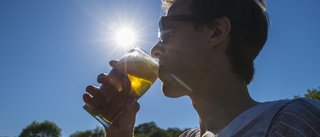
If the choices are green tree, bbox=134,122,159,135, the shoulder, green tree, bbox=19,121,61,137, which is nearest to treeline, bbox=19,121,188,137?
green tree, bbox=19,121,61,137

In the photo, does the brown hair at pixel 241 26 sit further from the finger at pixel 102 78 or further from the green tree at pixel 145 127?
the green tree at pixel 145 127

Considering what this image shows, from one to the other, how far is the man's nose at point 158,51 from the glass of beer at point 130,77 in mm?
106

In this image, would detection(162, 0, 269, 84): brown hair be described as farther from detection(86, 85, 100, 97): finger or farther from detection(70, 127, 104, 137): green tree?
detection(70, 127, 104, 137): green tree

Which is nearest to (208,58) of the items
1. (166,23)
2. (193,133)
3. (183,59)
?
(183,59)

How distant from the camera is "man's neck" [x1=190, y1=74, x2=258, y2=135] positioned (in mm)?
1632

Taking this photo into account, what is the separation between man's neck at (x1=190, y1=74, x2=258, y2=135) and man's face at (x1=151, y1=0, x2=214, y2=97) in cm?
14

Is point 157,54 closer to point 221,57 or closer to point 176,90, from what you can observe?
point 176,90

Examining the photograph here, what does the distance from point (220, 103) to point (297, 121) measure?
0.71 m

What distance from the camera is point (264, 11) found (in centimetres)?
241

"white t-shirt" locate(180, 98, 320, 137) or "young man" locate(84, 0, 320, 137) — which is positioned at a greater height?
"young man" locate(84, 0, 320, 137)

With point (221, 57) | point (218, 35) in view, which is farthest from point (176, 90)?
point (218, 35)

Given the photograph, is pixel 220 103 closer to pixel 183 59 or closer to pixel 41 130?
pixel 183 59

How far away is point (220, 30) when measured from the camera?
2070mm

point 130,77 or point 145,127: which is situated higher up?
point 145,127
